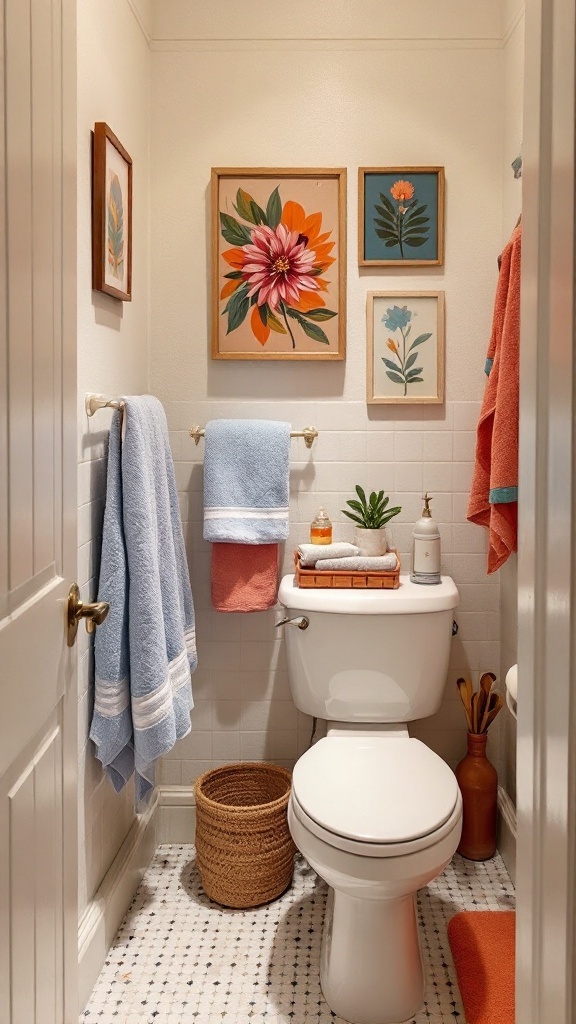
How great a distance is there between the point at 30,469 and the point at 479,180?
176cm

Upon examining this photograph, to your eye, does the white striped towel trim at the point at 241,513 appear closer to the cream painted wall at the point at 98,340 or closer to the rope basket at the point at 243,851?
the cream painted wall at the point at 98,340

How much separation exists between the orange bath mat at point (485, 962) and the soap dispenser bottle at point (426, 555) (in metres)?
0.82

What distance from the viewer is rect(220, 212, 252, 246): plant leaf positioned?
7.47 ft

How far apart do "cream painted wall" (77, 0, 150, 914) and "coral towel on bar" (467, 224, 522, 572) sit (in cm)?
88

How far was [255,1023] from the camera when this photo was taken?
1667 millimetres

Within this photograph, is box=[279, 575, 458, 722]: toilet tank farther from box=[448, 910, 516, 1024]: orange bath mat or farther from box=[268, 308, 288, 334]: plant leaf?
box=[268, 308, 288, 334]: plant leaf

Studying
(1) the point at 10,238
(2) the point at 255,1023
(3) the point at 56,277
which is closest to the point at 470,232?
(3) the point at 56,277

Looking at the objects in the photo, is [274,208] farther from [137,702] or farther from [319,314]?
[137,702]

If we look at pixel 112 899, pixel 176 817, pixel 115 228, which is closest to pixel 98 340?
pixel 115 228

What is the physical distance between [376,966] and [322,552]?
934 millimetres

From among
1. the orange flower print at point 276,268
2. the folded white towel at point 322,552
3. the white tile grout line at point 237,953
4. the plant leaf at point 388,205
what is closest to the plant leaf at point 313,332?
the orange flower print at point 276,268

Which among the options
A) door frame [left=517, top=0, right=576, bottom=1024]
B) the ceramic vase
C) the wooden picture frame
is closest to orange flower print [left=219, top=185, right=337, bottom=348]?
the wooden picture frame

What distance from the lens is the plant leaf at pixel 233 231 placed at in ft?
7.47

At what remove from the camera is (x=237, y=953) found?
1.89 metres
